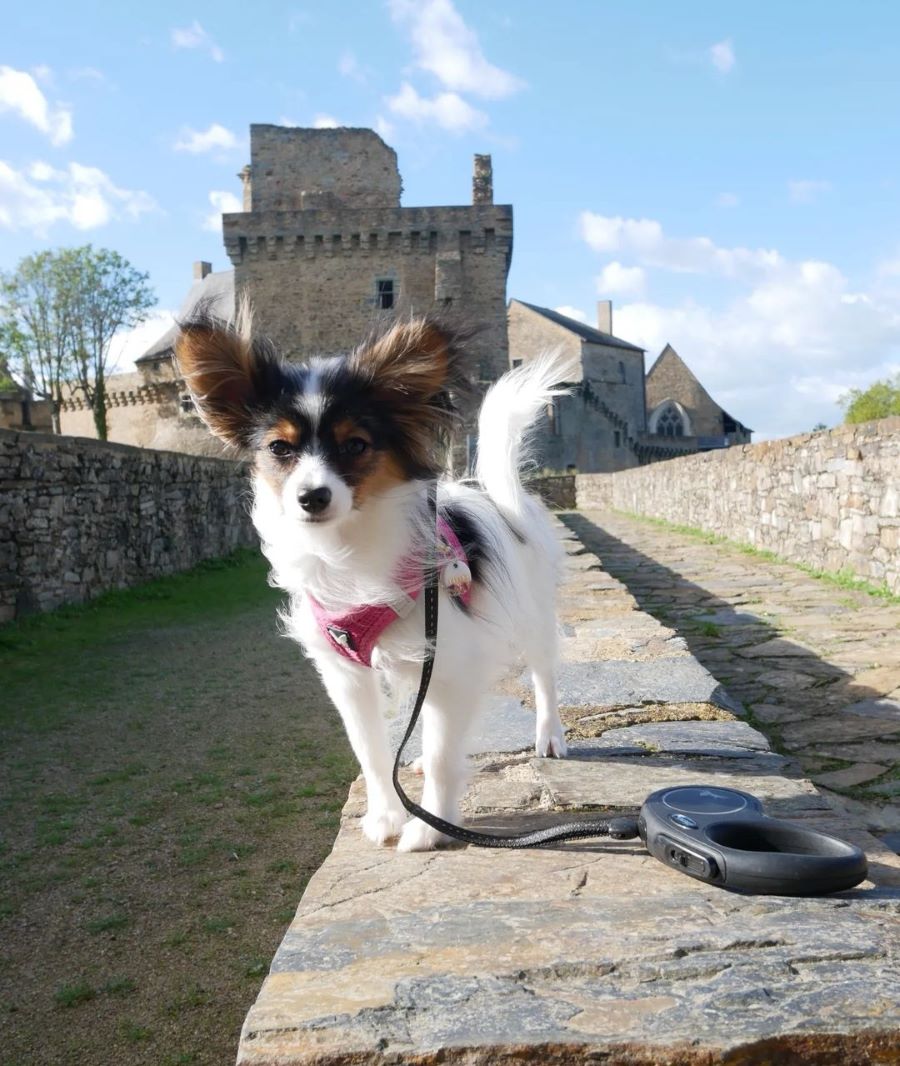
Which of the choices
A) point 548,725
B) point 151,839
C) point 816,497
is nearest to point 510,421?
point 548,725

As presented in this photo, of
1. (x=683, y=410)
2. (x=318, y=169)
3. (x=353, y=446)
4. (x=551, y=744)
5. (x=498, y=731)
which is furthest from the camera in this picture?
(x=683, y=410)

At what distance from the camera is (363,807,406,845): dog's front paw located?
7.82 ft

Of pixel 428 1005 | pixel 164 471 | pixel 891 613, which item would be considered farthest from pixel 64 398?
pixel 428 1005

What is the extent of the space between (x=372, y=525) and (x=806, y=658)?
3.99 meters

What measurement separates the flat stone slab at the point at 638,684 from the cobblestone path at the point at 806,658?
0.42 m

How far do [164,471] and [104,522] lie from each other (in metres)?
2.08

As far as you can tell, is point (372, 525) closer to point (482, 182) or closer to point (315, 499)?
point (315, 499)

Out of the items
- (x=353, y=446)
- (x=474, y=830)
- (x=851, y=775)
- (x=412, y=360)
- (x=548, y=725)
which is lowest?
(x=851, y=775)

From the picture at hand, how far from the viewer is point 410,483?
237 centimetres

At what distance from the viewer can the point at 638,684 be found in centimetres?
373

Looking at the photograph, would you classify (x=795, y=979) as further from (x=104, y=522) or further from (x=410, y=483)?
(x=104, y=522)

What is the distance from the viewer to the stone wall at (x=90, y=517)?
8.21m

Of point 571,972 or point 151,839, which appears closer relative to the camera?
point 571,972

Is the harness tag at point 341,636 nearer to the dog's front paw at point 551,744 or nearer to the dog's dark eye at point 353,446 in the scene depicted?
the dog's dark eye at point 353,446
